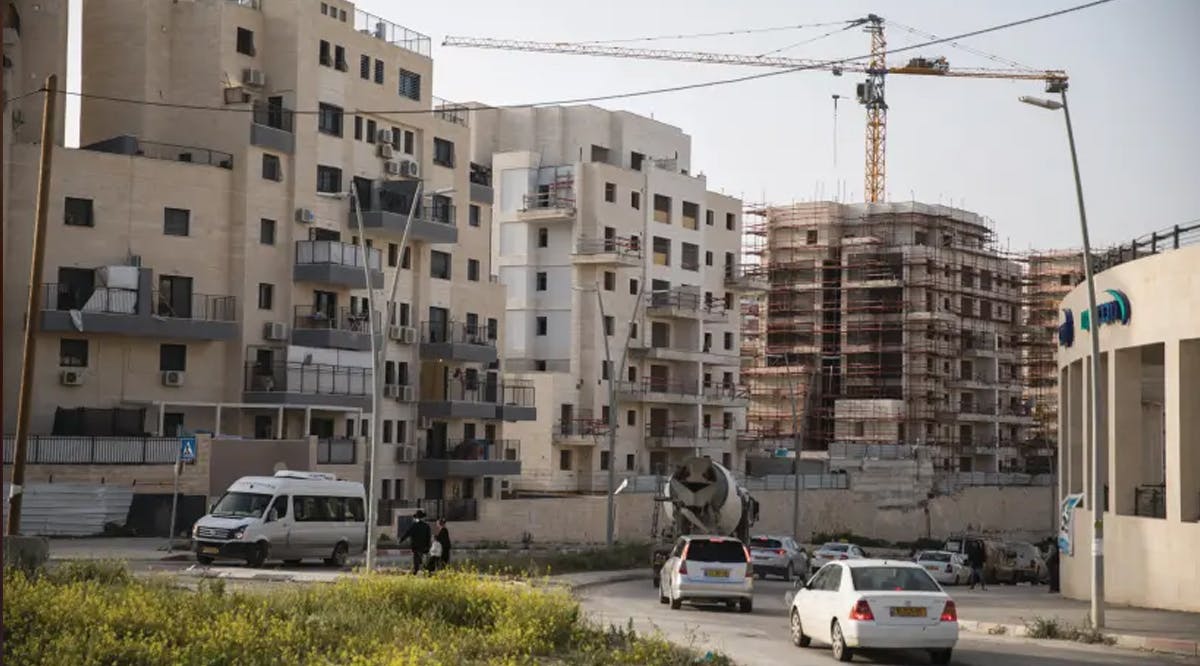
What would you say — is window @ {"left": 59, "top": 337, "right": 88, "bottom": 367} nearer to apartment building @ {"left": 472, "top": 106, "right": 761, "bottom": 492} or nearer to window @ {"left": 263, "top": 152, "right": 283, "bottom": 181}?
window @ {"left": 263, "top": 152, "right": 283, "bottom": 181}

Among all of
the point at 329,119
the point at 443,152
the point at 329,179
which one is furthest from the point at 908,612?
the point at 443,152

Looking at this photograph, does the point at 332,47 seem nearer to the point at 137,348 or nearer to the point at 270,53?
the point at 270,53

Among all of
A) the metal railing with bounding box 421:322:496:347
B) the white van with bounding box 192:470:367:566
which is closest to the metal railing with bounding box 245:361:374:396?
the metal railing with bounding box 421:322:496:347

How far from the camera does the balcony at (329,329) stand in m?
56.6

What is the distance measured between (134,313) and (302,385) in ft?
22.7

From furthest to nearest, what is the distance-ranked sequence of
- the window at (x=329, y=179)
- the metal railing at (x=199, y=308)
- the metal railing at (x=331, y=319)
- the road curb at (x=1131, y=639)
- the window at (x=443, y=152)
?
the window at (x=443, y=152) → the window at (x=329, y=179) → the metal railing at (x=331, y=319) → the metal railing at (x=199, y=308) → the road curb at (x=1131, y=639)

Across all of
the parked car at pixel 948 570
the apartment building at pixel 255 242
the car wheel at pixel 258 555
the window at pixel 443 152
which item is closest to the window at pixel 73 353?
the apartment building at pixel 255 242

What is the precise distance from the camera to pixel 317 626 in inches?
719

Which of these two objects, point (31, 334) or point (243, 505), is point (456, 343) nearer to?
point (243, 505)

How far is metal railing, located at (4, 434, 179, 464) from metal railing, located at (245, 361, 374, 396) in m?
6.57

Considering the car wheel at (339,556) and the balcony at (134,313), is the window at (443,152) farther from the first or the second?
the car wheel at (339,556)

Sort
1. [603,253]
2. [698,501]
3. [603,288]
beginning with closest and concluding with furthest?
[698,501]
[603,253]
[603,288]

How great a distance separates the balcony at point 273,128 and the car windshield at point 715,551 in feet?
97.8

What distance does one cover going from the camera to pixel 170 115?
2181 inches
